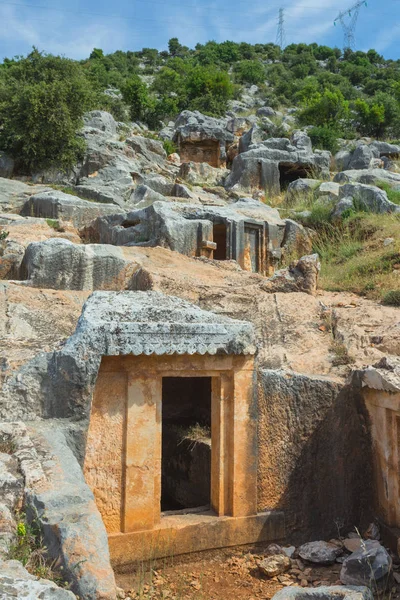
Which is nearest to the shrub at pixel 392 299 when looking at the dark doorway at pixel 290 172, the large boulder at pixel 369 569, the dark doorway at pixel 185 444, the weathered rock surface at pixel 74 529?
the dark doorway at pixel 185 444

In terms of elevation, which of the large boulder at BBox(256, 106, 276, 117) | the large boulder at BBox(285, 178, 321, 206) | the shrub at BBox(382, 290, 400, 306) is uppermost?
the large boulder at BBox(256, 106, 276, 117)

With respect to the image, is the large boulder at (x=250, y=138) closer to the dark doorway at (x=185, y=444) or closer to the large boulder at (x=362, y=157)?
the large boulder at (x=362, y=157)

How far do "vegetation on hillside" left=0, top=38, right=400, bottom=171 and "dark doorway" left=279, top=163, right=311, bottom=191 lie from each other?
5.69 metres

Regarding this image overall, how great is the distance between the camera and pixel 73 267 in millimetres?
7211

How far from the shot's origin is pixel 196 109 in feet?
113

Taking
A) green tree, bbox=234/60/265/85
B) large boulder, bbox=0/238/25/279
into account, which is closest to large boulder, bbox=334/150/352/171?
large boulder, bbox=0/238/25/279

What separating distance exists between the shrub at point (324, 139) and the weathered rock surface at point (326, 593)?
26958 mm

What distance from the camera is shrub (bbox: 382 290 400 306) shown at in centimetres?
785

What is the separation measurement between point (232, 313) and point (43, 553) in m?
4.11

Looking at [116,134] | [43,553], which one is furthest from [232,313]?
[116,134]

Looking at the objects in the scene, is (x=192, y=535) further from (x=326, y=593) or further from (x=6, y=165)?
(x=6, y=165)

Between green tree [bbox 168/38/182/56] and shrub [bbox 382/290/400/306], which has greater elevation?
green tree [bbox 168/38/182/56]

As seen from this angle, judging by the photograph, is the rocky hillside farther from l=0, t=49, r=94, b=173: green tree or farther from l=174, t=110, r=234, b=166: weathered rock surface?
l=174, t=110, r=234, b=166: weathered rock surface

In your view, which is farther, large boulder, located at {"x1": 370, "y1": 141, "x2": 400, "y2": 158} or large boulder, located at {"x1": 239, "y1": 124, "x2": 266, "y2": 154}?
large boulder, located at {"x1": 370, "y1": 141, "x2": 400, "y2": 158}
